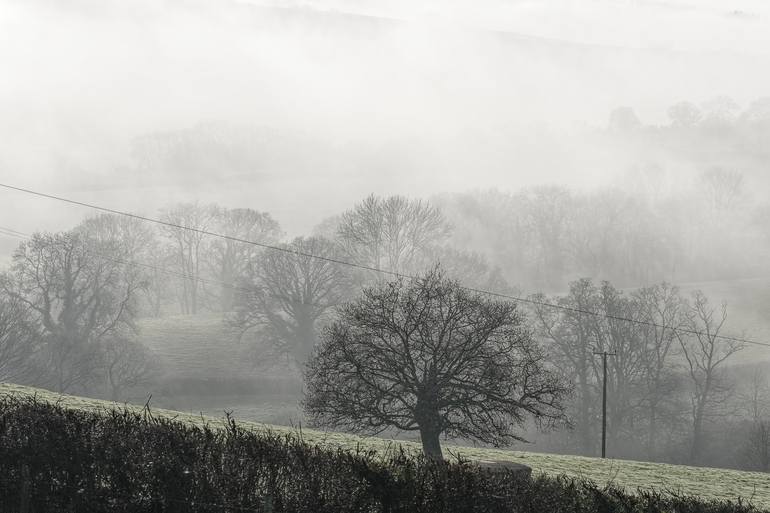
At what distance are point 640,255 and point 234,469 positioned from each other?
118541 mm

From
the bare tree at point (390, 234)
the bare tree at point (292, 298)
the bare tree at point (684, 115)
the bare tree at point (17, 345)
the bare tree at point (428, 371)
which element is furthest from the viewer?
the bare tree at point (684, 115)

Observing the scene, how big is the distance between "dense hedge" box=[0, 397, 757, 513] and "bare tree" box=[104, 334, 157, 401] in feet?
203

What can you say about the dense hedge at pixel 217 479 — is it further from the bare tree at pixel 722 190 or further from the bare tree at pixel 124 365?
the bare tree at pixel 722 190

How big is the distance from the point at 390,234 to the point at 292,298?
60.5 feet

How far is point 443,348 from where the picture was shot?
1417 inches

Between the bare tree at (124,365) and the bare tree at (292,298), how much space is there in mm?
10174

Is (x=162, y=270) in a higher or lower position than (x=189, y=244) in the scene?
lower

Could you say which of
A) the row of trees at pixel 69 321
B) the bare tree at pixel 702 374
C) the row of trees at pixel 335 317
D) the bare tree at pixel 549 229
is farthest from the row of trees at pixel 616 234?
the row of trees at pixel 69 321

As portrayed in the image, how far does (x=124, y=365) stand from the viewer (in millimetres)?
77562

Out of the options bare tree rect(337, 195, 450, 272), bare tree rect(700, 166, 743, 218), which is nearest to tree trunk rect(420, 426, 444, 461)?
bare tree rect(337, 195, 450, 272)

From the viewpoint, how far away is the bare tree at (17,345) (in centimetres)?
7188

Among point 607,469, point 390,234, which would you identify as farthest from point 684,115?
point 607,469

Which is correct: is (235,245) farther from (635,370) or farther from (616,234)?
(616,234)

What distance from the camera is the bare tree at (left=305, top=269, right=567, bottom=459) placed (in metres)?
34.9
